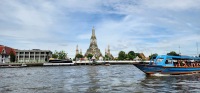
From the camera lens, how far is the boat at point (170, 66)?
162 feet

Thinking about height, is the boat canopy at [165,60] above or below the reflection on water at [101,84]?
above

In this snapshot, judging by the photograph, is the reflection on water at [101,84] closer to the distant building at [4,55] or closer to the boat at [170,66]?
the boat at [170,66]

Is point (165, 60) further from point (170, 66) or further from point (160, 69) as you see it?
point (160, 69)

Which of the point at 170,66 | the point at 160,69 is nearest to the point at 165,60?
the point at 170,66

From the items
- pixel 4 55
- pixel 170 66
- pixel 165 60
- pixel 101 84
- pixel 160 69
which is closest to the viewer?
pixel 101 84

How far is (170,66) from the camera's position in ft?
164

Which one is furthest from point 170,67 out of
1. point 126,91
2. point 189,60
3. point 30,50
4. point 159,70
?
point 30,50

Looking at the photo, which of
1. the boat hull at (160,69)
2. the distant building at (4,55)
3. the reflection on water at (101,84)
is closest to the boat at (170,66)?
the boat hull at (160,69)

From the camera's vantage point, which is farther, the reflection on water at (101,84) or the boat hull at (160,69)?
the boat hull at (160,69)

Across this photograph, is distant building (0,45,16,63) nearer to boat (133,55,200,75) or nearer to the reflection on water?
the reflection on water

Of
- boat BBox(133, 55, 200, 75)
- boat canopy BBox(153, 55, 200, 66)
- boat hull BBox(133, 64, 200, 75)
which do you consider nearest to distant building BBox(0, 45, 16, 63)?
boat BBox(133, 55, 200, 75)

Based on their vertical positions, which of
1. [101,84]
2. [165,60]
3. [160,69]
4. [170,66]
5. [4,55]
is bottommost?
[101,84]

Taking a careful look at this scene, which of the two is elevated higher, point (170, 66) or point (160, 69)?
point (170, 66)

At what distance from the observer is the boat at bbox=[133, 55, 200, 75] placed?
1944 inches
